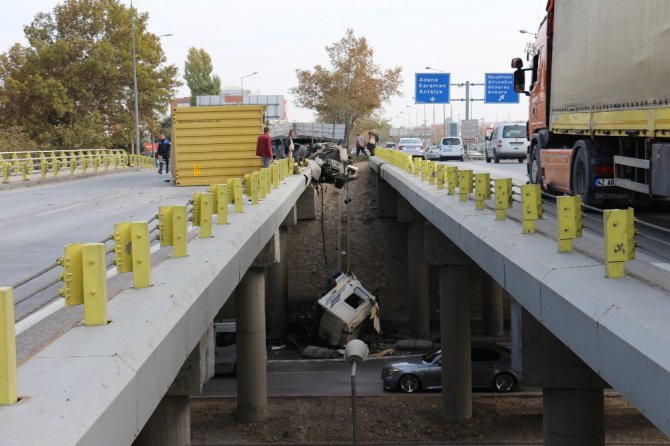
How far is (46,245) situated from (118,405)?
10588 mm

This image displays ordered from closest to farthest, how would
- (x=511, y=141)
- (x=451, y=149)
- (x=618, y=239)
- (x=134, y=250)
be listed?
(x=618, y=239) → (x=134, y=250) → (x=511, y=141) → (x=451, y=149)

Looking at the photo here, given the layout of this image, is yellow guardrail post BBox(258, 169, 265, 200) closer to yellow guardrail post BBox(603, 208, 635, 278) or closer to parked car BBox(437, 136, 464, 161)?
yellow guardrail post BBox(603, 208, 635, 278)

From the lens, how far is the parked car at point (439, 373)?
26.9 metres

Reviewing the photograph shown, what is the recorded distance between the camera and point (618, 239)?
748 centimetres

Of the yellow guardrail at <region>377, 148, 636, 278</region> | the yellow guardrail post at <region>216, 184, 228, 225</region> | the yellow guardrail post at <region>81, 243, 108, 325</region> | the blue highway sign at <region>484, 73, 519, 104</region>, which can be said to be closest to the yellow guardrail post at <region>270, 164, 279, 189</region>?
the yellow guardrail at <region>377, 148, 636, 278</region>

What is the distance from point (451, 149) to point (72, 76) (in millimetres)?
25900

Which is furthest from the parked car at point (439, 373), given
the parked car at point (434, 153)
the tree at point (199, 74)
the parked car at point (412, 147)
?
the tree at point (199, 74)

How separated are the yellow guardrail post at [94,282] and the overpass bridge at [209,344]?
0.11m

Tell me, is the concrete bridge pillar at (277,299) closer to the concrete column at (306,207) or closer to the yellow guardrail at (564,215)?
the concrete column at (306,207)

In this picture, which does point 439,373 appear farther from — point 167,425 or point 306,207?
point 167,425

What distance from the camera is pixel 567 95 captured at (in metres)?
15.8

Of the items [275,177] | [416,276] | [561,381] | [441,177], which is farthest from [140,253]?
[416,276]

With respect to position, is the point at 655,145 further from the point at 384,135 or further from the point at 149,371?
the point at 384,135

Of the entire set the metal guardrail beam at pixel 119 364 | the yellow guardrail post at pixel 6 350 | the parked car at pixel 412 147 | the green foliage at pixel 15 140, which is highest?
the green foliage at pixel 15 140
